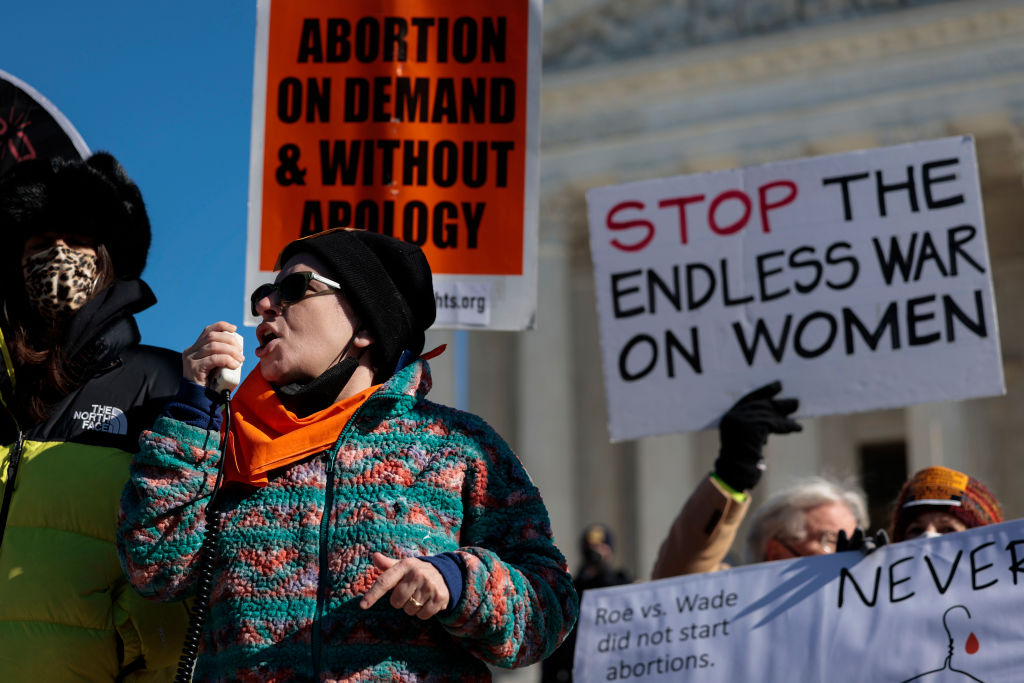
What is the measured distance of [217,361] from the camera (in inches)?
115

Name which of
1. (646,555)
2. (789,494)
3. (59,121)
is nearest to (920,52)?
(646,555)

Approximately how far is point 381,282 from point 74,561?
85 cm

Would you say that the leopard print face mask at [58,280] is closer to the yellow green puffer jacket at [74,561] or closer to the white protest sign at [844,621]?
the yellow green puffer jacket at [74,561]

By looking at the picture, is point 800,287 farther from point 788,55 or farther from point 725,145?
point 725,145

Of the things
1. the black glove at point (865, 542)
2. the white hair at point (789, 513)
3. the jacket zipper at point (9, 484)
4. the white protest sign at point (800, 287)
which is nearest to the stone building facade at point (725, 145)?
the white hair at point (789, 513)

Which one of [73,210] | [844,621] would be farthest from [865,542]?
[73,210]

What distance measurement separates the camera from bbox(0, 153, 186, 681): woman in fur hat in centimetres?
310

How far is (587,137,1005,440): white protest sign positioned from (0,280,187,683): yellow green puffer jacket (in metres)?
2.06

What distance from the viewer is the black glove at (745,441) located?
4.51 meters

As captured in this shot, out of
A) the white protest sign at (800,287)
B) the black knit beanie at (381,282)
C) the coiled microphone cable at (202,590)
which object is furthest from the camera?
the white protest sign at (800,287)

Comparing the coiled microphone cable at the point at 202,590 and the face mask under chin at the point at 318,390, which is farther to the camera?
the face mask under chin at the point at 318,390

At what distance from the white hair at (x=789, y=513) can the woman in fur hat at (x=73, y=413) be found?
2.43 meters

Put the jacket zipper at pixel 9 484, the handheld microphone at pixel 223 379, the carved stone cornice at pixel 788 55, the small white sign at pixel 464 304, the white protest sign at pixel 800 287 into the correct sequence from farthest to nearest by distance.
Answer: the carved stone cornice at pixel 788 55 → the white protest sign at pixel 800 287 → the small white sign at pixel 464 304 → the jacket zipper at pixel 9 484 → the handheld microphone at pixel 223 379

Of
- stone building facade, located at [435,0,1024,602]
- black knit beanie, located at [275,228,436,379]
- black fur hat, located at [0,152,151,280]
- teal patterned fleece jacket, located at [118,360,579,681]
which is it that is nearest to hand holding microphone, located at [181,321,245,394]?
teal patterned fleece jacket, located at [118,360,579,681]
